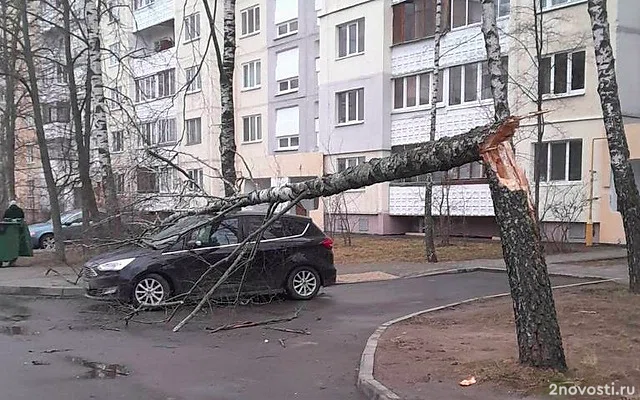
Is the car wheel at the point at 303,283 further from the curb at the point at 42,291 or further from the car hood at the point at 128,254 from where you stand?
the curb at the point at 42,291

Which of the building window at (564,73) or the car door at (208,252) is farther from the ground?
the building window at (564,73)

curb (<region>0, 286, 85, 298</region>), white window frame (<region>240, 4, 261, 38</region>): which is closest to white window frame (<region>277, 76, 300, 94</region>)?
white window frame (<region>240, 4, 261, 38</region>)

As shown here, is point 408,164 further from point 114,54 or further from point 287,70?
point 287,70

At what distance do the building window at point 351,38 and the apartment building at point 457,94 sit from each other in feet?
0.16

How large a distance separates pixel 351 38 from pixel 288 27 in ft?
18.6

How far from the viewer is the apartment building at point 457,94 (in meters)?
23.0

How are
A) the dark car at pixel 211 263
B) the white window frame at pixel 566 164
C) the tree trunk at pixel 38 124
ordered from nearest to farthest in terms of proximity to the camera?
the dark car at pixel 211 263 → the tree trunk at pixel 38 124 → the white window frame at pixel 566 164

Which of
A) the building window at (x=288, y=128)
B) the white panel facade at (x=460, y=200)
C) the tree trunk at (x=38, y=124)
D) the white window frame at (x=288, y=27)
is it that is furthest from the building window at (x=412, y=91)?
the tree trunk at (x=38, y=124)

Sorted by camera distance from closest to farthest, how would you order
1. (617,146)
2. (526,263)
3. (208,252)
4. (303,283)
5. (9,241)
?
(526,263) → (617,146) → (208,252) → (303,283) → (9,241)

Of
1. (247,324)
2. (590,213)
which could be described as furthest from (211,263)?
(590,213)

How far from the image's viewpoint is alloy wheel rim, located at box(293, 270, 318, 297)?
12672 mm

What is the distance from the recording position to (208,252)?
1179 cm

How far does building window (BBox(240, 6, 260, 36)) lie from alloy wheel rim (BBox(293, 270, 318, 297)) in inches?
1080

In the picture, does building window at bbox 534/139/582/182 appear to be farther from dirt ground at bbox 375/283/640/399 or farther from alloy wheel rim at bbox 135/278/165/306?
alloy wheel rim at bbox 135/278/165/306
